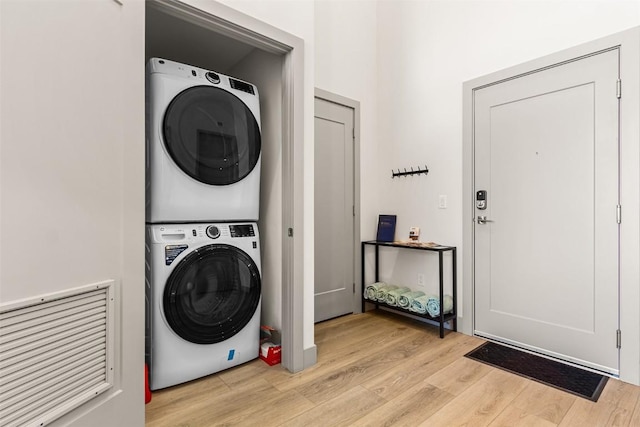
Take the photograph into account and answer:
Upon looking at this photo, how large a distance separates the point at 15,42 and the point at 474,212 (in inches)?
109

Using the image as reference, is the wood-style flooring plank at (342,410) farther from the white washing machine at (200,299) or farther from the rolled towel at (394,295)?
the rolled towel at (394,295)

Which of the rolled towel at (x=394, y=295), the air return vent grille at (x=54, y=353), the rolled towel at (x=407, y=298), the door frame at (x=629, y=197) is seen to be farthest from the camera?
the rolled towel at (x=394, y=295)

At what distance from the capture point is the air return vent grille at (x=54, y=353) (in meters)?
1.03

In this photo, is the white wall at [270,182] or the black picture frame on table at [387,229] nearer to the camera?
the white wall at [270,182]

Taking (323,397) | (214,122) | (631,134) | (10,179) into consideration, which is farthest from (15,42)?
(631,134)

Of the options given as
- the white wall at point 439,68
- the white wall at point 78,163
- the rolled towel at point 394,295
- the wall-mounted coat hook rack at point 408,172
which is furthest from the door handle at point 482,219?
the white wall at point 78,163

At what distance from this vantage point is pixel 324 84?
2.96 metres

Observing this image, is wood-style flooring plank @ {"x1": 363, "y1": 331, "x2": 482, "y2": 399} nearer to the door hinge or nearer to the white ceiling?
the door hinge

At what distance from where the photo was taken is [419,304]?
2670 mm

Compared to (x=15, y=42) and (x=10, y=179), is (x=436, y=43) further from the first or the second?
(x=10, y=179)

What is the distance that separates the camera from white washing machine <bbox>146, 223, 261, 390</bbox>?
1765 millimetres

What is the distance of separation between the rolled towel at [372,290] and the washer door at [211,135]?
172cm

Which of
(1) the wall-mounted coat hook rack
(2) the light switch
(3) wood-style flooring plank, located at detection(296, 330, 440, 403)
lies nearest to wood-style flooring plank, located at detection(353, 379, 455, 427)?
(3) wood-style flooring plank, located at detection(296, 330, 440, 403)

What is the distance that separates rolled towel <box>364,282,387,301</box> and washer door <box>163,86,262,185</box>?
5.65 feet
